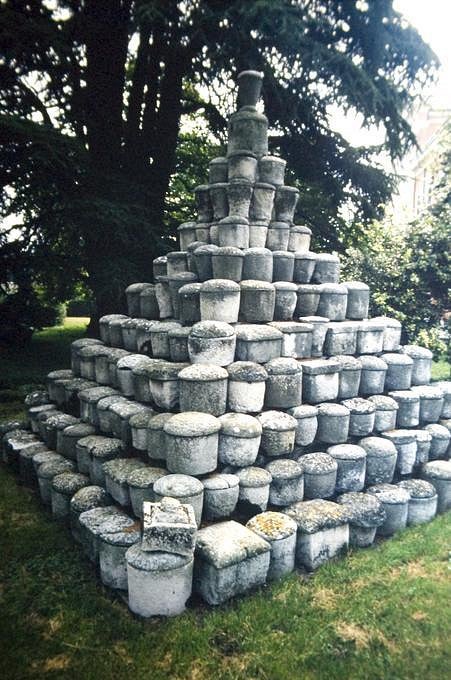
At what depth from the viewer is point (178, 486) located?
11.7 ft

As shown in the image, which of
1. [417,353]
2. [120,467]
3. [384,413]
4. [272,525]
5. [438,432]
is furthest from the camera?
[417,353]

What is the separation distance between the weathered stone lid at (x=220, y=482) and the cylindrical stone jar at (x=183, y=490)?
0.12 metres

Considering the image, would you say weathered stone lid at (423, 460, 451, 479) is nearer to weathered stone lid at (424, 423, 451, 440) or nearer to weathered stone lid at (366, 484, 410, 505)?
weathered stone lid at (424, 423, 451, 440)

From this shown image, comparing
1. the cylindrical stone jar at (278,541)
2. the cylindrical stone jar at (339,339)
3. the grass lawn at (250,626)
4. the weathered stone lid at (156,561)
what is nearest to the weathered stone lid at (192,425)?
the cylindrical stone jar at (278,541)

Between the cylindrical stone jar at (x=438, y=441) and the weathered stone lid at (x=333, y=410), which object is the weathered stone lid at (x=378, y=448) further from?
the cylindrical stone jar at (x=438, y=441)

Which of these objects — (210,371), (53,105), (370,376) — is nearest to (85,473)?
(210,371)

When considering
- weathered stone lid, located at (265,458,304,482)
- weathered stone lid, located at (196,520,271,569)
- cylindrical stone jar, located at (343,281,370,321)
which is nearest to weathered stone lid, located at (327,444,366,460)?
weathered stone lid, located at (265,458,304,482)

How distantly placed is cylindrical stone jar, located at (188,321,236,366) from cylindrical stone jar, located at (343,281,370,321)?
2.03m

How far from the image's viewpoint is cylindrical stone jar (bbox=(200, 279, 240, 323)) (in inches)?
182

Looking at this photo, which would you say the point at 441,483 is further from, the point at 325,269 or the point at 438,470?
the point at 325,269

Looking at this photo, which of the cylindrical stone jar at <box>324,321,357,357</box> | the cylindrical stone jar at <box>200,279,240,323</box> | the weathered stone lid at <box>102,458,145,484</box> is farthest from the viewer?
the cylindrical stone jar at <box>324,321,357,357</box>

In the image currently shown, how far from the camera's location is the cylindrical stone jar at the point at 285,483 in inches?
162

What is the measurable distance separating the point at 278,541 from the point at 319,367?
1.91m

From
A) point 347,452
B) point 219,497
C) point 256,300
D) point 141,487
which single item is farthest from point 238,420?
point 256,300
